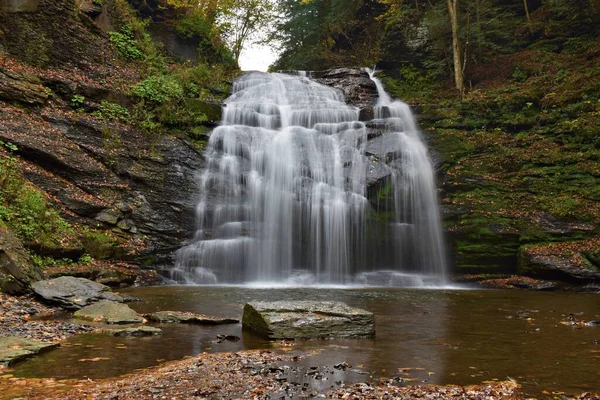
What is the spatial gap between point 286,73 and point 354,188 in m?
12.9

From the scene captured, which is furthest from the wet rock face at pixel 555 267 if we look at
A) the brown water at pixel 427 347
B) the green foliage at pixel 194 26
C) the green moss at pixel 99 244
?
the green foliage at pixel 194 26

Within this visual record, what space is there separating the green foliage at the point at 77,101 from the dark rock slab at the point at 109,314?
438 inches

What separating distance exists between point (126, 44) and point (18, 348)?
1854 centimetres

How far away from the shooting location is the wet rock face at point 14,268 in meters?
7.70

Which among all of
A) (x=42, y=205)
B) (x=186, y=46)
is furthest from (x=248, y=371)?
(x=186, y=46)

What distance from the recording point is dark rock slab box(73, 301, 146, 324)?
22.4 feet

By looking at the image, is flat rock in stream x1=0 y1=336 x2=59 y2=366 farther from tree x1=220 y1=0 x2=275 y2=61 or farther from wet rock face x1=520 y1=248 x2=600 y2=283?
tree x1=220 y1=0 x2=275 y2=61

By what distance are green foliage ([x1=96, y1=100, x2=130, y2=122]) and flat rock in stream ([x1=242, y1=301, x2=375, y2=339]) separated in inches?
492

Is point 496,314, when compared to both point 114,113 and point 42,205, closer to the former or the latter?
point 42,205

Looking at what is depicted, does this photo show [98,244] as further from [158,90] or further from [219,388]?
[219,388]

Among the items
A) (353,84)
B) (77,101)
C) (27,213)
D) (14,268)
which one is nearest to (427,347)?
(14,268)

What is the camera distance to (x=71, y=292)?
315 inches

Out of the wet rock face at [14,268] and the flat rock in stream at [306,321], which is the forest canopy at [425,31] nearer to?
the flat rock in stream at [306,321]

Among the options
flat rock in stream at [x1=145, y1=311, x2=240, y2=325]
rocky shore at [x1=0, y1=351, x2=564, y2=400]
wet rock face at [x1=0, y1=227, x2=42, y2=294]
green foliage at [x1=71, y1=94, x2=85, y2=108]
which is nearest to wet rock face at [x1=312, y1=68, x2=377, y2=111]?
green foliage at [x1=71, y1=94, x2=85, y2=108]
